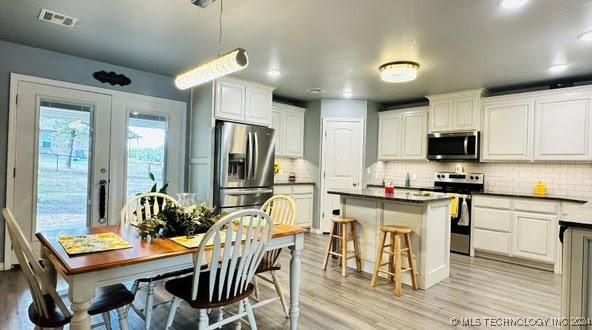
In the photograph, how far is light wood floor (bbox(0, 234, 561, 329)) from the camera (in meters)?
2.39

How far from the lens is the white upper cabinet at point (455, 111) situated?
463 centimetres

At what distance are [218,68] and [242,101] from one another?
257 centimetres

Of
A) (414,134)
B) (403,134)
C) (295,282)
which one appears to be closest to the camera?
(295,282)

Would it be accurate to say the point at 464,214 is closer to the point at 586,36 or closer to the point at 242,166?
the point at 586,36

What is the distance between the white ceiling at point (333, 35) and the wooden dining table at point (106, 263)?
68.7 inches

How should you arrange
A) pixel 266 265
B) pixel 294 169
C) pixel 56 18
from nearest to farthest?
pixel 266 265 < pixel 56 18 < pixel 294 169

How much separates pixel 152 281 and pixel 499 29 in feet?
10.9

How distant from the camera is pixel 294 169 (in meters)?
6.07

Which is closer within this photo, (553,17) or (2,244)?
(553,17)

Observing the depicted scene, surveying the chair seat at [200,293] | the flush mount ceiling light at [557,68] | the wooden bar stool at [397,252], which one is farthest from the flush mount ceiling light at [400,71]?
the chair seat at [200,293]

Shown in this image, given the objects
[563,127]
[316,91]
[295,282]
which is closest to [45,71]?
[316,91]

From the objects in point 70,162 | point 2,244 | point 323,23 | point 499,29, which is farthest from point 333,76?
point 2,244

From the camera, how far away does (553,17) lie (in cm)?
242

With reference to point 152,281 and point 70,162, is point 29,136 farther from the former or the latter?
point 152,281
